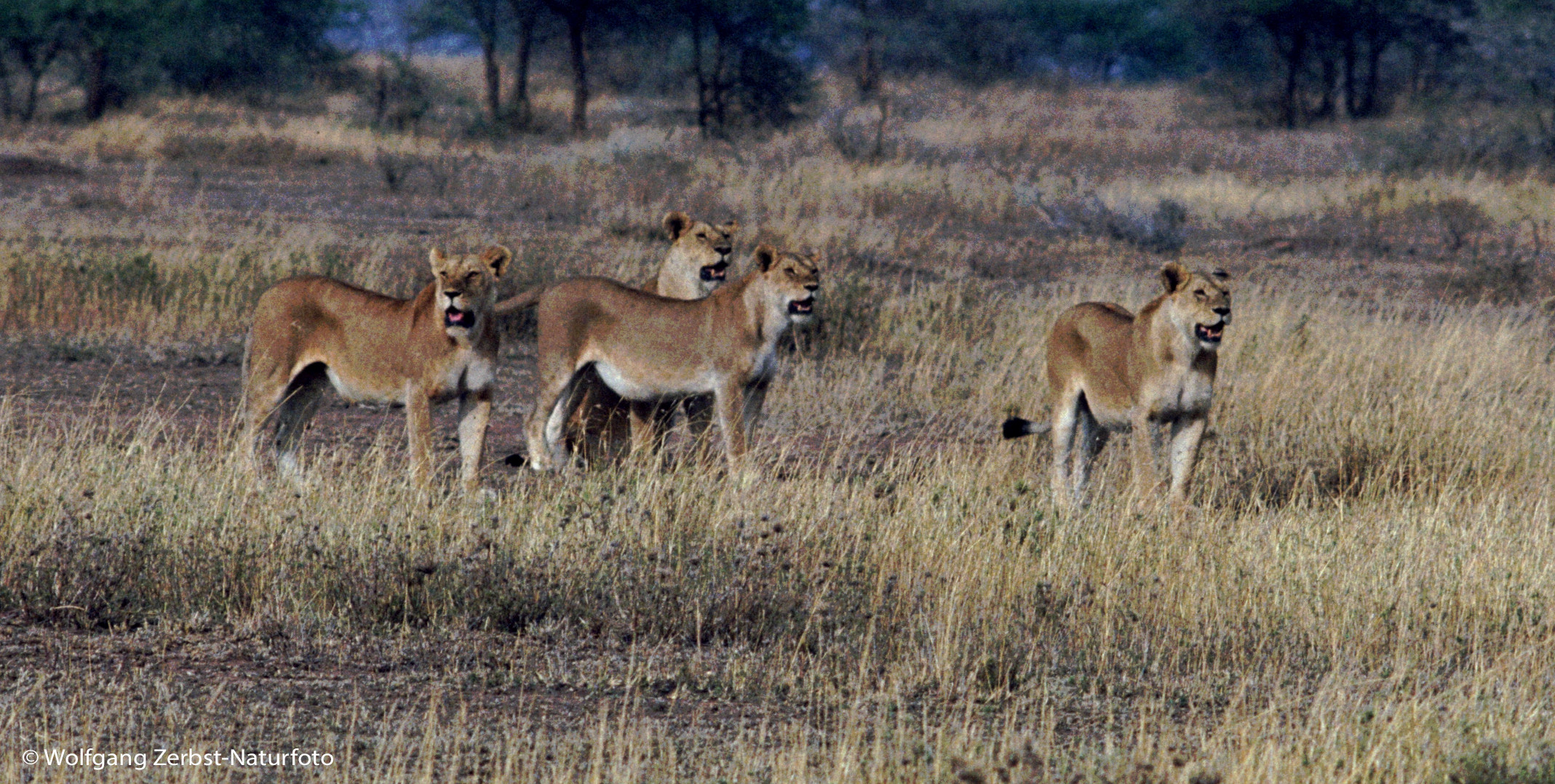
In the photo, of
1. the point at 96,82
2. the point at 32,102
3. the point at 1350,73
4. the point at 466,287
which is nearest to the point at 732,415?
the point at 466,287

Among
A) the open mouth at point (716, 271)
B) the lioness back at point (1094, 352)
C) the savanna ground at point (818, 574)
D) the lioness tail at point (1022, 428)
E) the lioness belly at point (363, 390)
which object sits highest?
the open mouth at point (716, 271)

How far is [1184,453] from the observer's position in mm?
7281


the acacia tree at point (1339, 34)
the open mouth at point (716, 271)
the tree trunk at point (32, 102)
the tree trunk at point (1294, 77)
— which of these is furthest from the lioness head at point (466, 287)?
the acacia tree at point (1339, 34)

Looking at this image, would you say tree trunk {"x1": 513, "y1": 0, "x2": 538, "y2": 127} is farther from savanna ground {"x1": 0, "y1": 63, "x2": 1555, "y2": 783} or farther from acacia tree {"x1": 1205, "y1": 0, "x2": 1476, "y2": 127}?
savanna ground {"x1": 0, "y1": 63, "x2": 1555, "y2": 783}

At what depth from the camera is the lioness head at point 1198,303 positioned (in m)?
6.97

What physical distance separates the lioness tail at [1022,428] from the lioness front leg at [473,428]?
229 centimetres

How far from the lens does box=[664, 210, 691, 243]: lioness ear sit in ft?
26.8

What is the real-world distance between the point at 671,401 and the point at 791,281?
1312 millimetres

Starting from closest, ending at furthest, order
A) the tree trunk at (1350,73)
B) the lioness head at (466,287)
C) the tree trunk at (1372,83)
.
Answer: the lioness head at (466,287), the tree trunk at (1350,73), the tree trunk at (1372,83)

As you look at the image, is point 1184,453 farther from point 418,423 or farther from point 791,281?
point 418,423

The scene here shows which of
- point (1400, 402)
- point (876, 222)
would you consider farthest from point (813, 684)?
point (876, 222)

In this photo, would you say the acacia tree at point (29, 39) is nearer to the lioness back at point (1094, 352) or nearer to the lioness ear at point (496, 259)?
the lioness ear at point (496, 259)

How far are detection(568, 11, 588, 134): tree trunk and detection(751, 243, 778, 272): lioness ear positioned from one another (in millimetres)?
29136

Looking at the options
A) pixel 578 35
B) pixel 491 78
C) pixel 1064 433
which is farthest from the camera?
pixel 491 78
